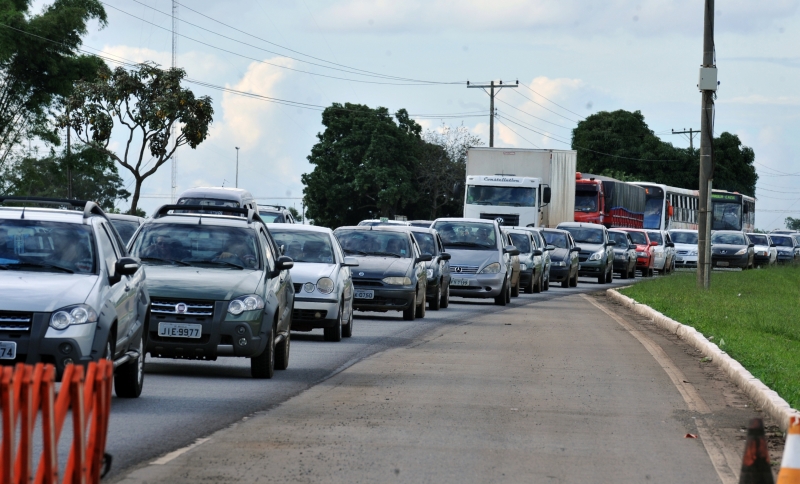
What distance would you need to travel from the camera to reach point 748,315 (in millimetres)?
23422

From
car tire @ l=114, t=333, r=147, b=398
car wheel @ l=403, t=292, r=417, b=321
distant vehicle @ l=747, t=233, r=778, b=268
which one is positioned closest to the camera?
car tire @ l=114, t=333, r=147, b=398

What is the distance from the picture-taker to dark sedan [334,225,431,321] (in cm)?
2306

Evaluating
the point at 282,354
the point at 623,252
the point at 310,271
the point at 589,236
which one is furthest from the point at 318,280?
the point at 623,252

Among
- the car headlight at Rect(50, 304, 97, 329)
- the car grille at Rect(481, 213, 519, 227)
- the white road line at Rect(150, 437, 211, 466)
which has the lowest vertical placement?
the white road line at Rect(150, 437, 211, 466)

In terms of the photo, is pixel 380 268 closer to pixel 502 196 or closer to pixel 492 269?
pixel 492 269

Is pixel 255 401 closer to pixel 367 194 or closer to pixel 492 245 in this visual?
pixel 492 245

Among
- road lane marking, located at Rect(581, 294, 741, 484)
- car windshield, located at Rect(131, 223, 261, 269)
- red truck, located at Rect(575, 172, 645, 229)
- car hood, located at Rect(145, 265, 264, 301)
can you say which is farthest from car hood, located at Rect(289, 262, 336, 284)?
red truck, located at Rect(575, 172, 645, 229)

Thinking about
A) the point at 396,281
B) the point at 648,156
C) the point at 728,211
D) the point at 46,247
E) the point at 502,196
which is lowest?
the point at 396,281

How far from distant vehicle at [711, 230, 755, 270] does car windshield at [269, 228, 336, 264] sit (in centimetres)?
3942

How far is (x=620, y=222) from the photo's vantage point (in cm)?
5909

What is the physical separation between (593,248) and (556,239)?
3.85m

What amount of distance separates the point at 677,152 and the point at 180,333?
340ft

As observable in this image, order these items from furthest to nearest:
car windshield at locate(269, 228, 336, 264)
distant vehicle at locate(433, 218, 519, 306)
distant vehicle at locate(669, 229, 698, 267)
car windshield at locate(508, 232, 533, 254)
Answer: distant vehicle at locate(669, 229, 698, 267) < car windshield at locate(508, 232, 533, 254) < distant vehicle at locate(433, 218, 519, 306) < car windshield at locate(269, 228, 336, 264)

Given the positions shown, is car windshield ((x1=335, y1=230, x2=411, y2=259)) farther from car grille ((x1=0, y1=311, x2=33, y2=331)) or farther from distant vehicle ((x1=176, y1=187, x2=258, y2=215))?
car grille ((x1=0, y1=311, x2=33, y2=331))
